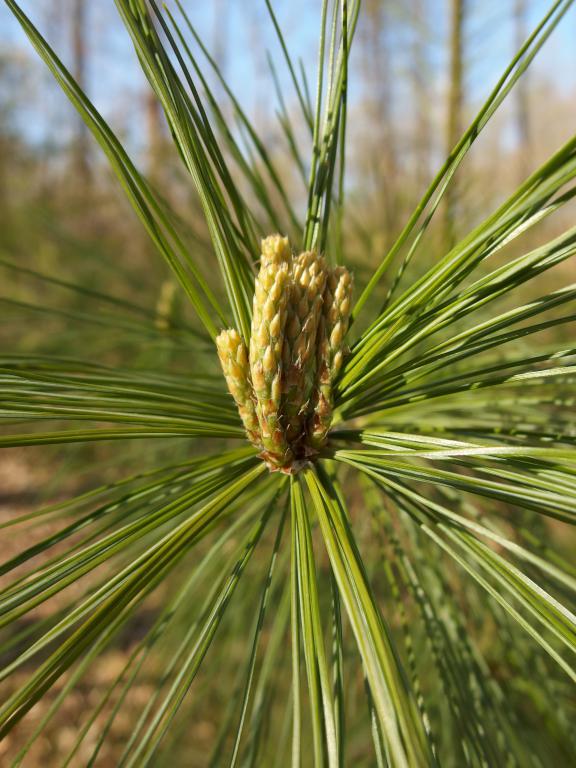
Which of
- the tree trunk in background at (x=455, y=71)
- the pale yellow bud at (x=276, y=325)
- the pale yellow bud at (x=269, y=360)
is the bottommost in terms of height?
the pale yellow bud at (x=269, y=360)

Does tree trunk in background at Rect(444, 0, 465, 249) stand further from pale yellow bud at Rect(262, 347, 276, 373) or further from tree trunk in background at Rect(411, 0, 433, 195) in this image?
pale yellow bud at Rect(262, 347, 276, 373)

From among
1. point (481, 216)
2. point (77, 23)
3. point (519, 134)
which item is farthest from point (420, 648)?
point (77, 23)

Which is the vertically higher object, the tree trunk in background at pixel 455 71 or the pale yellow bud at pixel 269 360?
the tree trunk in background at pixel 455 71

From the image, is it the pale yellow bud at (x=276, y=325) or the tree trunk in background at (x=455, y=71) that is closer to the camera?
the pale yellow bud at (x=276, y=325)

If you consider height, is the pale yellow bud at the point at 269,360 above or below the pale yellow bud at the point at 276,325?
below

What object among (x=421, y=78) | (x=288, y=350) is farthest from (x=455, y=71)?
(x=288, y=350)

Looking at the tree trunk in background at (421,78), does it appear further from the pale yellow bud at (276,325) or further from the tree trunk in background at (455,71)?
the pale yellow bud at (276,325)

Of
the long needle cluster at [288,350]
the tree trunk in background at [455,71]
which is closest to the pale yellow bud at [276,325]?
the long needle cluster at [288,350]

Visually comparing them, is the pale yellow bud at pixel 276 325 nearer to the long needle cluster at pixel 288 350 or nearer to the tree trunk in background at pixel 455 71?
the long needle cluster at pixel 288 350

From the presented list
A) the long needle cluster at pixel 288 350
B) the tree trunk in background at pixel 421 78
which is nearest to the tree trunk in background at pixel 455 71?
the tree trunk in background at pixel 421 78
